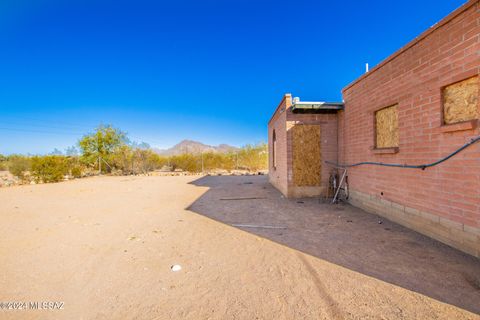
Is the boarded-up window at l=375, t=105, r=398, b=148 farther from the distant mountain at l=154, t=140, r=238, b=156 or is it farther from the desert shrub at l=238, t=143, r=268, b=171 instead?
the distant mountain at l=154, t=140, r=238, b=156

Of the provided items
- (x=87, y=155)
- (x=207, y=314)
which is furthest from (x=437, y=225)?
(x=87, y=155)

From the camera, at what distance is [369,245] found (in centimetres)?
360

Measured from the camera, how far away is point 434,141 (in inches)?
149

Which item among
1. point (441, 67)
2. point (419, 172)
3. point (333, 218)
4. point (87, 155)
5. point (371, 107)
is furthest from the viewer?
point (87, 155)

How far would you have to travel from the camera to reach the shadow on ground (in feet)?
8.07

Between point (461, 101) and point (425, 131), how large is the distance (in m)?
0.73

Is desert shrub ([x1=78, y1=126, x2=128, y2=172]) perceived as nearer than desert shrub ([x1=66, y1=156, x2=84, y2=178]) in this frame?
No

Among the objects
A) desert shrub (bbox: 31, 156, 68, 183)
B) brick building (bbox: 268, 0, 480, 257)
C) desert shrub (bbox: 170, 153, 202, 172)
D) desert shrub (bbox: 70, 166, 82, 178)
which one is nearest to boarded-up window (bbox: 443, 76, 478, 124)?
brick building (bbox: 268, 0, 480, 257)

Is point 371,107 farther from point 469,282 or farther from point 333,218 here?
point 469,282

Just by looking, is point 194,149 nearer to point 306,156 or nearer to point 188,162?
point 188,162

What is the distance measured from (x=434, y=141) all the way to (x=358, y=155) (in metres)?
2.66

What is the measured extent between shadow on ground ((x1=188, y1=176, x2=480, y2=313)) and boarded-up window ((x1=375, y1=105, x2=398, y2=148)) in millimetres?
1896

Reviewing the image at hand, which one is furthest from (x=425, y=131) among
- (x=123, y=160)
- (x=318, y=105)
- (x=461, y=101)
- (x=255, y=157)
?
(x=123, y=160)

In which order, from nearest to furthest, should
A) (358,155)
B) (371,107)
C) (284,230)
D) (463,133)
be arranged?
(463,133) → (284,230) → (371,107) → (358,155)
